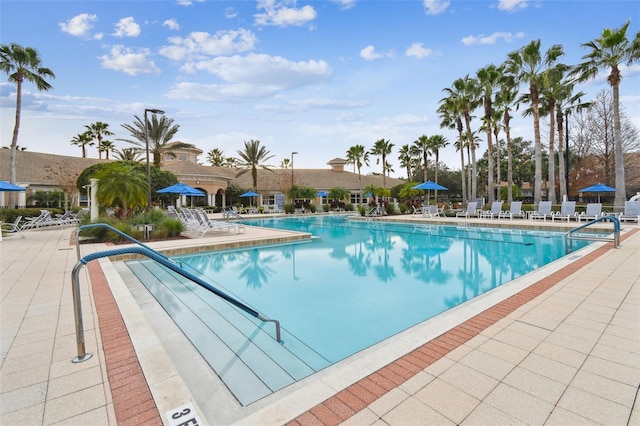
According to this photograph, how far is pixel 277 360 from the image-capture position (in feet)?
12.1

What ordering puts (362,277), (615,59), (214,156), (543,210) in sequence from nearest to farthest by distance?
(362,277), (615,59), (543,210), (214,156)

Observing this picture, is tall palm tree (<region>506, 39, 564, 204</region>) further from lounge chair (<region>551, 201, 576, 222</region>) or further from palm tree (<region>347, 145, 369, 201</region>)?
palm tree (<region>347, 145, 369, 201</region>)

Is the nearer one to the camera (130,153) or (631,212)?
(631,212)

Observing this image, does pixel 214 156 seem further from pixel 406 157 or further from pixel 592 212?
pixel 592 212

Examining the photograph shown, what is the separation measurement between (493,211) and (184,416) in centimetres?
2255

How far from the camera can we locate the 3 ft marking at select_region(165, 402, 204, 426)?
2.21 metres

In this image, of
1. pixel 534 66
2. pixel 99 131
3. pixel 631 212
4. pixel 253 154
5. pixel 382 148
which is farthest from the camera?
pixel 99 131

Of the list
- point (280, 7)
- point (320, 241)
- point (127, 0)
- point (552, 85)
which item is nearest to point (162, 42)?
point (127, 0)

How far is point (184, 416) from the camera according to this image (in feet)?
7.45

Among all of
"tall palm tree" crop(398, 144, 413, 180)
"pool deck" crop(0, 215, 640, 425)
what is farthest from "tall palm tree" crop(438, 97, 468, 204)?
"pool deck" crop(0, 215, 640, 425)

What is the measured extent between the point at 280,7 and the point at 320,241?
954 cm

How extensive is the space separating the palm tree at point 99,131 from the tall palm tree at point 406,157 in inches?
1616

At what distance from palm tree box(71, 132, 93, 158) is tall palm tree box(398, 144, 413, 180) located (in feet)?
141

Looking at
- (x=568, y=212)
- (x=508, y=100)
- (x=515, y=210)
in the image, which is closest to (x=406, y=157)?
(x=508, y=100)
